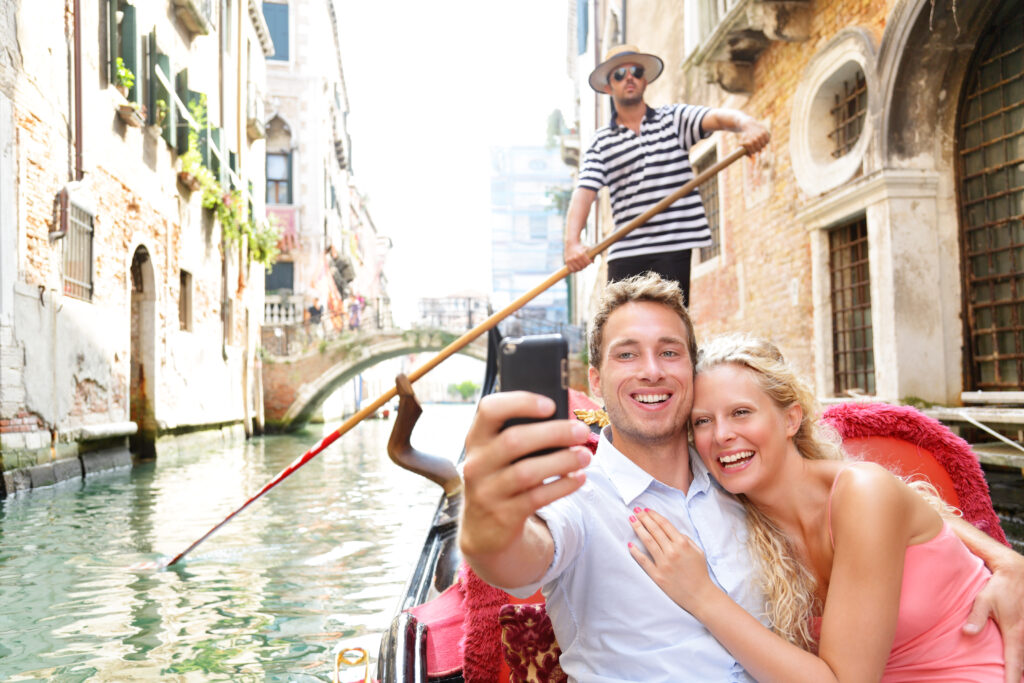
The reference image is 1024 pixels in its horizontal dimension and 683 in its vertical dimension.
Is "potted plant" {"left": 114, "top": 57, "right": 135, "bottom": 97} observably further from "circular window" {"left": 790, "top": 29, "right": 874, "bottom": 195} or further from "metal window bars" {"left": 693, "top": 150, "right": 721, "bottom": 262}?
"circular window" {"left": 790, "top": 29, "right": 874, "bottom": 195}

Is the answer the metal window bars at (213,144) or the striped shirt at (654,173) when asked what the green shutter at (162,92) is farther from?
the striped shirt at (654,173)

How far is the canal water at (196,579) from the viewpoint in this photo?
7.11 feet

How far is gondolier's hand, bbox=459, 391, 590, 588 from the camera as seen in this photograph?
62cm

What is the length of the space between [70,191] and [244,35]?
20.4 feet

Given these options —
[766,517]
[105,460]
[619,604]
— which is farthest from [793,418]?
[105,460]

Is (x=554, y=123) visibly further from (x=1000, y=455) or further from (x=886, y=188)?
(x=1000, y=455)

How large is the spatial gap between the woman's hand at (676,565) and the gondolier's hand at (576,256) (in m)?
1.08

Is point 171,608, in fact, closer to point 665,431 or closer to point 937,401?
point 665,431

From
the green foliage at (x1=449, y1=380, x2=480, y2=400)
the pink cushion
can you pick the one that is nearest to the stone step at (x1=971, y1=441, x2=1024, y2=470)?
the pink cushion

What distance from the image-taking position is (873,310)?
12.9 feet

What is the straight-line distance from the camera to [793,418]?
1213 millimetres

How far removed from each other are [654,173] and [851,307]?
2.67m

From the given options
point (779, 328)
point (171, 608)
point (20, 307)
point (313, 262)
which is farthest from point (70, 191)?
point (313, 262)

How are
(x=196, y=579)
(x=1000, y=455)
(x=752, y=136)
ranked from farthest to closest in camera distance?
(x=196, y=579) → (x=1000, y=455) → (x=752, y=136)
